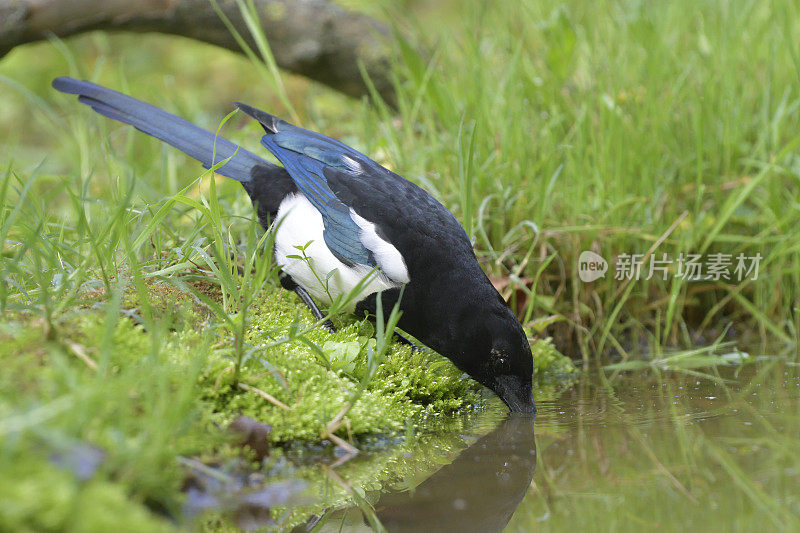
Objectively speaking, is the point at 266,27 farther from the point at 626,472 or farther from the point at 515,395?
the point at 626,472

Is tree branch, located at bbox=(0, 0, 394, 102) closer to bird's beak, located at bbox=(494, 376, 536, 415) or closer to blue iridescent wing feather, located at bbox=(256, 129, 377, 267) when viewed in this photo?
blue iridescent wing feather, located at bbox=(256, 129, 377, 267)

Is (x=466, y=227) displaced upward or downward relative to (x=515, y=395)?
upward

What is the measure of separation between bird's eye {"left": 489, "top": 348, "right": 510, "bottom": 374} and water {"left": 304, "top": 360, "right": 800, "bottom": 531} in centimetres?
19

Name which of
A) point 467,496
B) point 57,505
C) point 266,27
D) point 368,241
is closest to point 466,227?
point 368,241

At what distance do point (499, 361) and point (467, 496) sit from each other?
91 cm

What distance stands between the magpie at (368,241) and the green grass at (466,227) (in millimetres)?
144

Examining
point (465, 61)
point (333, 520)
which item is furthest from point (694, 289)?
point (333, 520)

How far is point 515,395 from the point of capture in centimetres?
275

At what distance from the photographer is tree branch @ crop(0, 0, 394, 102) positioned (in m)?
4.40

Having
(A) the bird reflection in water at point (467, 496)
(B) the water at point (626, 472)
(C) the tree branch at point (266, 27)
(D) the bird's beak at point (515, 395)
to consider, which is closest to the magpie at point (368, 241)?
(D) the bird's beak at point (515, 395)

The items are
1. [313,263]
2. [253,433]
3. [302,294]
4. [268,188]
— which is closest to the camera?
[253,433]

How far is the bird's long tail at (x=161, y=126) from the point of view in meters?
3.52

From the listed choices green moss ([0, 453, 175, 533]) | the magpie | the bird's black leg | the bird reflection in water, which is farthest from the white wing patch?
green moss ([0, 453, 175, 533])

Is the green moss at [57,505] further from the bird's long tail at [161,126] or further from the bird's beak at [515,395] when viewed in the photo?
the bird's long tail at [161,126]
